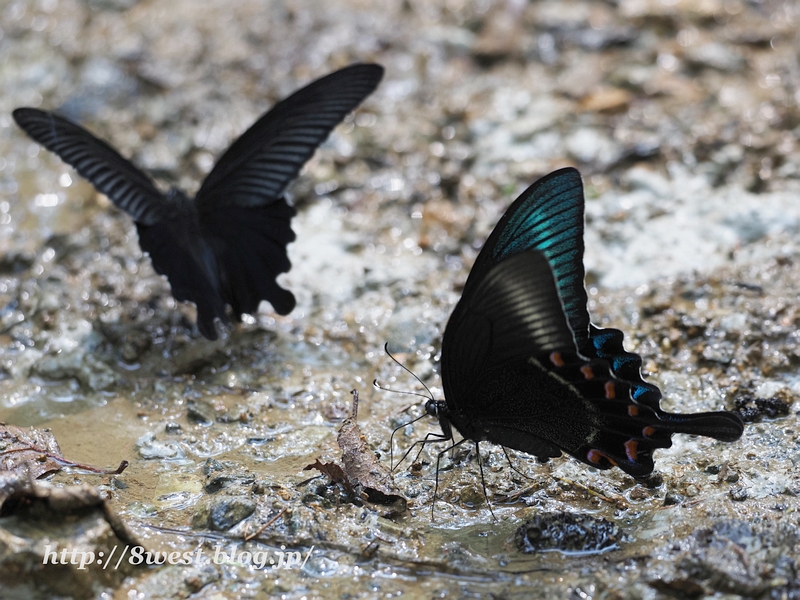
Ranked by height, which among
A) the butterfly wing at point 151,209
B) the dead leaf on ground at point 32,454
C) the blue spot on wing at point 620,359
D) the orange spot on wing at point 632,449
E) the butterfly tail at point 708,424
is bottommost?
the dead leaf on ground at point 32,454

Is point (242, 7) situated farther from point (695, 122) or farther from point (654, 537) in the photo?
point (654, 537)

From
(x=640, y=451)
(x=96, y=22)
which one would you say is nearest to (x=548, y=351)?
(x=640, y=451)

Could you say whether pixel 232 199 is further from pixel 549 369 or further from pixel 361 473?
pixel 549 369

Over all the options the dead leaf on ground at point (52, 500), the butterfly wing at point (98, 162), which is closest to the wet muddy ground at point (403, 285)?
the dead leaf on ground at point (52, 500)

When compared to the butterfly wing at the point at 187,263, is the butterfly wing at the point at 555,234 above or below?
above

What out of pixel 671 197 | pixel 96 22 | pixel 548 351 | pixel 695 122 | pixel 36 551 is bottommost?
pixel 36 551

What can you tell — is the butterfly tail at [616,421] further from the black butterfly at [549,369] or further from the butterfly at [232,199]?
the butterfly at [232,199]
